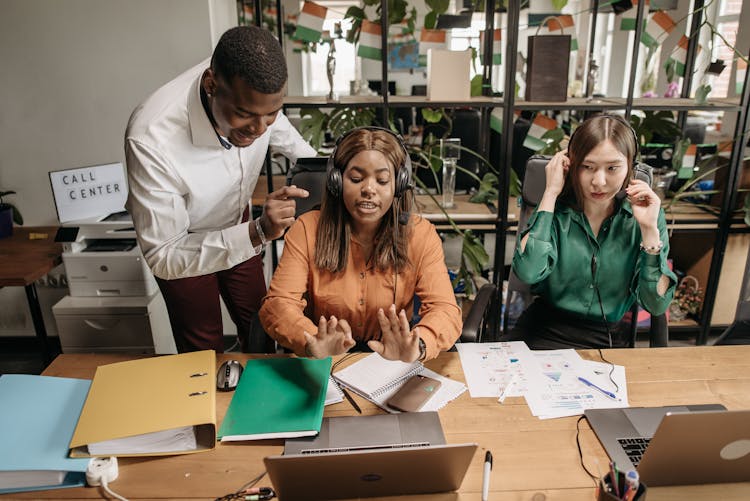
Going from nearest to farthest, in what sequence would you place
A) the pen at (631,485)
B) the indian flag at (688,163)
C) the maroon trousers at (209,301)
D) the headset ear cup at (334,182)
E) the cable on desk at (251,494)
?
the pen at (631,485)
the cable on desk at (251,494)
the headset ear cup at (334,182)
the maroon trousers at (209,301)
the indian flag at (688,163)

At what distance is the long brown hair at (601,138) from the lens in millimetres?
1524

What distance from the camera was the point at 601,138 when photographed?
1.53 m

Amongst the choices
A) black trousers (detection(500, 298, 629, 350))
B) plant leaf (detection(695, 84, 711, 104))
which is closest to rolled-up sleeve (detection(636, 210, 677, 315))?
black trousers (detection(500, 298, 629, 350))

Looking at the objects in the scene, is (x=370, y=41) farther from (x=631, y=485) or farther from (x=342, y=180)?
(x=631, y=485)

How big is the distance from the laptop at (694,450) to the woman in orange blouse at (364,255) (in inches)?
21.2

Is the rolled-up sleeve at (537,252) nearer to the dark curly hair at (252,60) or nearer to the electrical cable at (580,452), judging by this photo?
the electrical cable at (580,452)

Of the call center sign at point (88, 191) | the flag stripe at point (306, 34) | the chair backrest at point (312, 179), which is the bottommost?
the call center sign at point (88, 191)

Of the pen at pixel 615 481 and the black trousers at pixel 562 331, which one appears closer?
the pen at pixel 615 481

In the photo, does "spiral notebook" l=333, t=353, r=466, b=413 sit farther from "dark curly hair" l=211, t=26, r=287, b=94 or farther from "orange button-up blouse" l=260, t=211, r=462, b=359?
"dark curly hair" l=211, t=26, r=287, b=94

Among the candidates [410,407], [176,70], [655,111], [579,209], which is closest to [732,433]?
[410,407]

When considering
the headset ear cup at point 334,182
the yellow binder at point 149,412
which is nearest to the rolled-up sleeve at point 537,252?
the headset ear cup at point 334,182

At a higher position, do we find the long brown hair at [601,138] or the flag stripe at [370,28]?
the flag stripe at [370,28]

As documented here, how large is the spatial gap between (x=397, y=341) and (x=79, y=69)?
7.26 ft

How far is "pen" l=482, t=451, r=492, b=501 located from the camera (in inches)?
36.6
